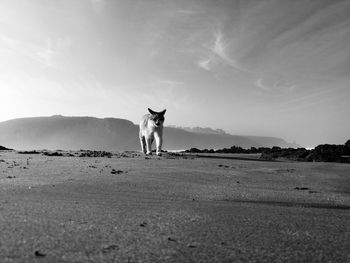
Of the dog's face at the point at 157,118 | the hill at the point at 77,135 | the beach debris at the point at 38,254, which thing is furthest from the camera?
the hill at the point at 77,135

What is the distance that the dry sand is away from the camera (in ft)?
4.52

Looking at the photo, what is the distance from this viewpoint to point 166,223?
1864mm

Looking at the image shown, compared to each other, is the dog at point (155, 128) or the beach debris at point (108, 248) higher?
the dog at point (155, 128)

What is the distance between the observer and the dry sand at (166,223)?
4.52 feet

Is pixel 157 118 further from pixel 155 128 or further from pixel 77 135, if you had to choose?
pixel 77 135

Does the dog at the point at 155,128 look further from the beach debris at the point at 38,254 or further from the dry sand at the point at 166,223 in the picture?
the beach debris at the point at 38,254

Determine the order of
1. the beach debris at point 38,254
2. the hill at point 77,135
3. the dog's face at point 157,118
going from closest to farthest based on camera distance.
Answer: the beach debris at point 38,254 < the dog's face at point 157,118 < the hill at point 77,135

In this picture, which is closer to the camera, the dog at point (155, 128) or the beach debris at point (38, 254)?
the beach debris at point (38, 254)

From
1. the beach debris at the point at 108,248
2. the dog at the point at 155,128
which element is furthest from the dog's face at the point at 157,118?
the beach debris at the point at 108,248

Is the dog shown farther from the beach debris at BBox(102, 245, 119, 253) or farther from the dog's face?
the beach debris at BBox(102, 245, 119, 253)

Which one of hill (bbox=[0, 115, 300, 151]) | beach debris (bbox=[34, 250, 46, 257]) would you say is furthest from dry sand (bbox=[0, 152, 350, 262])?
hill (bbox=[0, 115, 300, 151])

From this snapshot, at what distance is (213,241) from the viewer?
5.13 ft

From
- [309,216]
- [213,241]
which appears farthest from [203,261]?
[309,216]

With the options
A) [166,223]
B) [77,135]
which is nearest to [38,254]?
[166,223]
